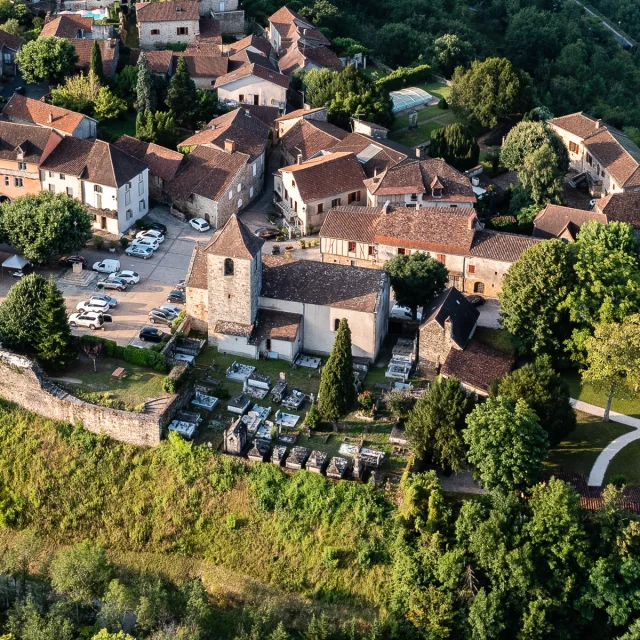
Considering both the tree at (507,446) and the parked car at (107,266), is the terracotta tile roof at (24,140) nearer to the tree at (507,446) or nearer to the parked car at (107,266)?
the parked car at (107,266)

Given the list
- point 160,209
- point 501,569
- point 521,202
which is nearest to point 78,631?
point 501,569

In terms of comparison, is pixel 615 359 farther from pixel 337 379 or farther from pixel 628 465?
pixel 337 379

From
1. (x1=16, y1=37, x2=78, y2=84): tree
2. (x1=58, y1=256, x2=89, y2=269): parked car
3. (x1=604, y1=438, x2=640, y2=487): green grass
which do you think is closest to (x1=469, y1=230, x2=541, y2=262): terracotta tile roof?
(x1=604, y1=438, x2=640, y2=487): green grass

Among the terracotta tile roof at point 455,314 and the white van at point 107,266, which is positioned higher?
the terracotta tile roof at point 455,314

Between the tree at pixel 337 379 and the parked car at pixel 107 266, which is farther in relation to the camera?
the parked car at pixel 107 266

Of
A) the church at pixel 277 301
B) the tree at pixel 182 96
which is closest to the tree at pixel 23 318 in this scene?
the church at pixel 277 301

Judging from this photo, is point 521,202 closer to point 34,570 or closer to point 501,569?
point 501,569
